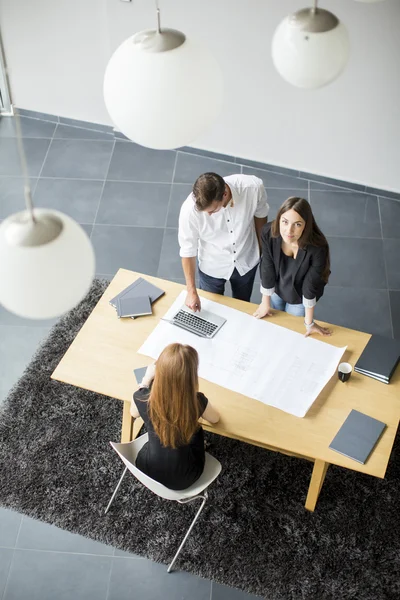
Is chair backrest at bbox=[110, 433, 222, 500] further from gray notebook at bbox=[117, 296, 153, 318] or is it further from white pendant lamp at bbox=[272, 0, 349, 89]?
white pendant lamp at bbox=[272, 0, 349, 89]

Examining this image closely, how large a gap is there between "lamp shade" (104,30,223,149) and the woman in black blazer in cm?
182

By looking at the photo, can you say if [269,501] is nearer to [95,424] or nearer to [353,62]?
[95,424]

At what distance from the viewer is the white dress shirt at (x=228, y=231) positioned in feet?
12.7

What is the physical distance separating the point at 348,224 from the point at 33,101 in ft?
10.0

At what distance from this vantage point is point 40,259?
1.57 m

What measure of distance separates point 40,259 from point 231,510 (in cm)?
281

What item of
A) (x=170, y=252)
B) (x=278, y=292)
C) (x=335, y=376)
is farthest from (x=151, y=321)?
(x=170, y=252)

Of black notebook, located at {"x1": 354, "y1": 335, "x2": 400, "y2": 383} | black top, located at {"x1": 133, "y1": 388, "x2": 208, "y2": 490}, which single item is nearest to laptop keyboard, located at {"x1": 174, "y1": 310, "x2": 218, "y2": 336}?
black top, located at {"x1": 133, "y1": 388, "x2": 208, "y2": 490}

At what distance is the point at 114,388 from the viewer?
146 inches

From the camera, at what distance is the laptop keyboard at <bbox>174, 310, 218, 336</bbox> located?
3.91 metres

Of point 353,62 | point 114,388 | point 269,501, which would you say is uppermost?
point 353,62

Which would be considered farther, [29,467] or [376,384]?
[29,467]

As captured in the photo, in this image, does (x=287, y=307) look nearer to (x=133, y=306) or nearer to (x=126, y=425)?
(x=133, y=306)

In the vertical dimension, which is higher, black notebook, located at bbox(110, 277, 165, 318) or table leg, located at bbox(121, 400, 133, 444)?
black notebook, located at bbox(110, 277, 165, 318)
